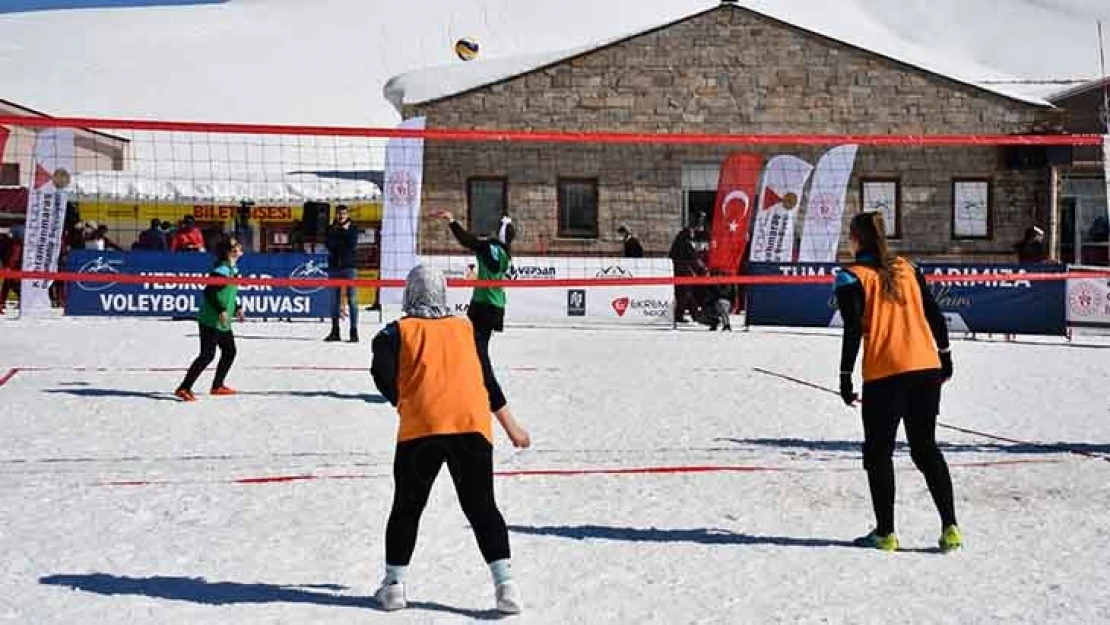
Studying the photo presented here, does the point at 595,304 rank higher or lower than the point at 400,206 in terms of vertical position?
lower

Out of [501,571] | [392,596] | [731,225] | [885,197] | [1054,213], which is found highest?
[885,197]

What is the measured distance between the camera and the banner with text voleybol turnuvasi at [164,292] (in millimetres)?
20031

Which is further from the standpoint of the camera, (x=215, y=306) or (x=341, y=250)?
(x=341, y=250)

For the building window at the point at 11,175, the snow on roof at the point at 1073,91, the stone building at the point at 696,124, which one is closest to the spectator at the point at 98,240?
the stone building at the point at 696,124

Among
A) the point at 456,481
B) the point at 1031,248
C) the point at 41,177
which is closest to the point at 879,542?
the point at 456,481

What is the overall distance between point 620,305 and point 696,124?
9.84 m

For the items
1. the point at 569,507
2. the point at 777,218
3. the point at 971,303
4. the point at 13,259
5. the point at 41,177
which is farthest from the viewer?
the point at 13,259

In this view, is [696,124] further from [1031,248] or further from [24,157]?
[24,157]

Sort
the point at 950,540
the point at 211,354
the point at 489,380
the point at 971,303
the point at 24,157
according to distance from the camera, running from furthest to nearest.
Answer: the point at 24,157, the point at 971,303, the point at 211,354, the point at 489,380, the point at 950,540

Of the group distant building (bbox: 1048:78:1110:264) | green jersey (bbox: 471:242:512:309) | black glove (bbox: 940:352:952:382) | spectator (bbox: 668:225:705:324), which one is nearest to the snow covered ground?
black glove (bbox: 940:352:952:382)

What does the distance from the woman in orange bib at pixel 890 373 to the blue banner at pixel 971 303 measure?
482 inches

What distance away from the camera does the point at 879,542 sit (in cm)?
609

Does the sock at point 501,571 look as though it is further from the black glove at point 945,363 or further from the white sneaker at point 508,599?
the black glove at point 945,363

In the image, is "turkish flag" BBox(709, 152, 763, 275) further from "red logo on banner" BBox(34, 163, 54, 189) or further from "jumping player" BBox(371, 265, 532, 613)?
"jumping player" BBox(371, 265, 532, 613)
